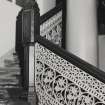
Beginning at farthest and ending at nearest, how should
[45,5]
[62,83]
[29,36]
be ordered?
1. [45,5]
2. [29,36]
3. [62,83]

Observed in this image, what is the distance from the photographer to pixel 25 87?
4398 mm

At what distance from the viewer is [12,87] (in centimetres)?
455

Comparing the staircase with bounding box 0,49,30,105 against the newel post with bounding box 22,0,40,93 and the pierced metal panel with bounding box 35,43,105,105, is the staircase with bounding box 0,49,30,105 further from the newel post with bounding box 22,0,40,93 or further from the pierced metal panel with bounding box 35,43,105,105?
the pierced metal panel with bounding box 35,43,105,105

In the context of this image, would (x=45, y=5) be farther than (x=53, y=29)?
Yes

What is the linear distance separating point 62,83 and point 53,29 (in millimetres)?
2328

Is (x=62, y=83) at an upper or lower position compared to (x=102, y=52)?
lower

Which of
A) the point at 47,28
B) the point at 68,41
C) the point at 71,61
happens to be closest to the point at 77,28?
the point at 68,41

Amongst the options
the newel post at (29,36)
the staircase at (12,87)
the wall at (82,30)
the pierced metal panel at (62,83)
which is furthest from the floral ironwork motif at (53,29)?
the pierced metal panel at (62,83)

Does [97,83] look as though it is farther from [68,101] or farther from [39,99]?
[39,99]

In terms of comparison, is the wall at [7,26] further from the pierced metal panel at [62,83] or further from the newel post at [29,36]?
the pierced metal panel at [62,83]

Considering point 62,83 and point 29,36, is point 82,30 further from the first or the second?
point 62,83

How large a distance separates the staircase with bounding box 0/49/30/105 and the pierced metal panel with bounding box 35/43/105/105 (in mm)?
256

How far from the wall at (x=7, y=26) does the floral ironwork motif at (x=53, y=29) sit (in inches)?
28.0

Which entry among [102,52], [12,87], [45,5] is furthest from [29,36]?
[45,5]
